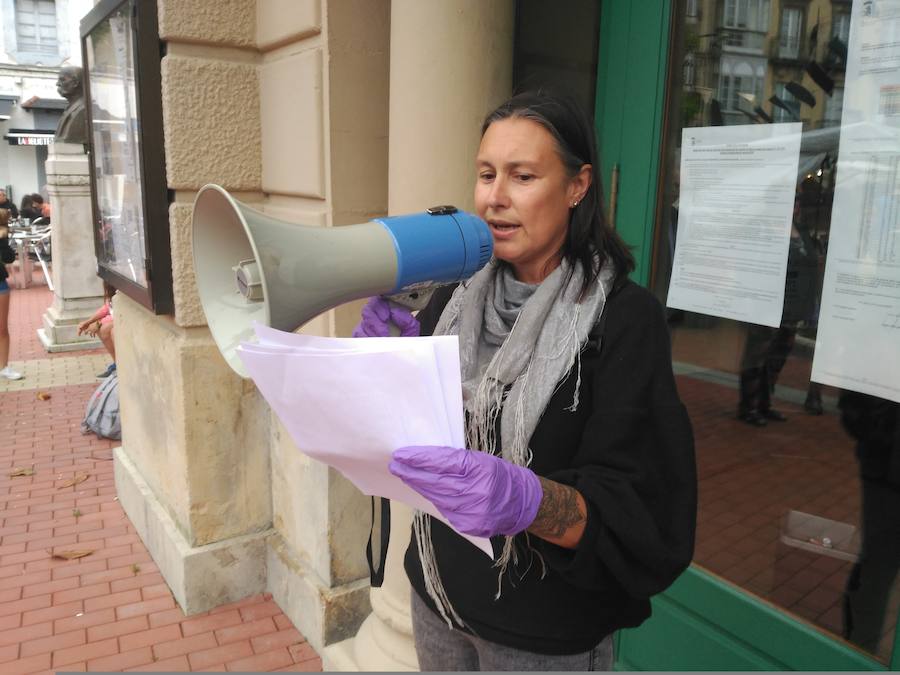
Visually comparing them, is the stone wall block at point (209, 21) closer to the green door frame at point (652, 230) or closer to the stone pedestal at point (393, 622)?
the green door frame at point (652, 230)

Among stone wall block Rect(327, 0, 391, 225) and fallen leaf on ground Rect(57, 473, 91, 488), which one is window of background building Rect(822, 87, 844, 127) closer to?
stone wall block Rect(327, 0, 391, 225)

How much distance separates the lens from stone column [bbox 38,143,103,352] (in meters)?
8.47

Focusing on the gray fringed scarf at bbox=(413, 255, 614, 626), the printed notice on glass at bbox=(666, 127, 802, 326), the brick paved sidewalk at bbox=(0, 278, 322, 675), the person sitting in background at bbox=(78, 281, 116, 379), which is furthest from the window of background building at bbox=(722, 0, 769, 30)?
the person sitting in background at bbox=(78, 281, 116, 379)

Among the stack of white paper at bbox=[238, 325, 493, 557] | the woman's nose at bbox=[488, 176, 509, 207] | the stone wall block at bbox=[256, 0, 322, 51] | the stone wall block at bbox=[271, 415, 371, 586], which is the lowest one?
the stone wall block at bbox=[271, 415, 371, 586]

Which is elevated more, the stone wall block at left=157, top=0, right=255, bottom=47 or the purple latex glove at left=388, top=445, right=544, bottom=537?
the stone wall block at left=157, top=0, right=255, bottom=47

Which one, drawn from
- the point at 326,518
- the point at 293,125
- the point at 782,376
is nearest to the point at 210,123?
the point at 293,125

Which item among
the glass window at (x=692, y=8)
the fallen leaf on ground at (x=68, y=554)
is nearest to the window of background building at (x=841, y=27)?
the glass window at (x=692, y=8)

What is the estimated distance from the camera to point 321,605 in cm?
319

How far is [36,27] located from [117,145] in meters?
25.2

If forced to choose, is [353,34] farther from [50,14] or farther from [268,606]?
[50,14]

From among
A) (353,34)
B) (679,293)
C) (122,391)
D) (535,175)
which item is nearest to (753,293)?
(679,293)

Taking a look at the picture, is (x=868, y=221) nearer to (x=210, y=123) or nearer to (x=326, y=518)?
(x=326, y=518)

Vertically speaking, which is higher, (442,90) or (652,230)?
(442,90)

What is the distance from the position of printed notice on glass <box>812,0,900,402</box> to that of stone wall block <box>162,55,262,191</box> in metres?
2.46
